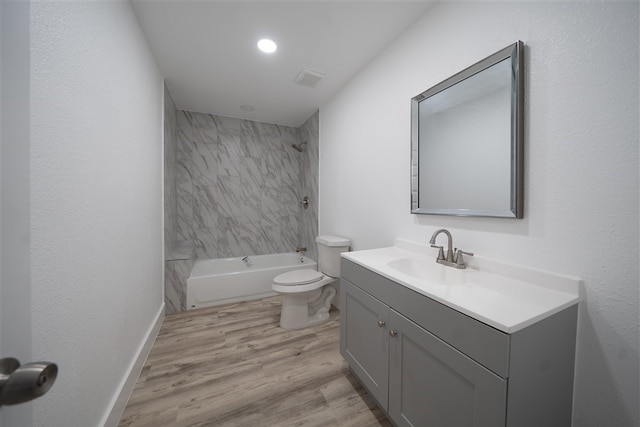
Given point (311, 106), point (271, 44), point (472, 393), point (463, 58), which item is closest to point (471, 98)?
point (463, 58)

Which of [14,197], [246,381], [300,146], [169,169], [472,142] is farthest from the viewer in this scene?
[300,146]

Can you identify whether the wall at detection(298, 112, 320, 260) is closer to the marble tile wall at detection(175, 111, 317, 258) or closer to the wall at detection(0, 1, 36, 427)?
the marble tile wall at detection(175, 111, 317, 258)

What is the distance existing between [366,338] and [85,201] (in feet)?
4.80

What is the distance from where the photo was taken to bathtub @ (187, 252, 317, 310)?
2.40 meters

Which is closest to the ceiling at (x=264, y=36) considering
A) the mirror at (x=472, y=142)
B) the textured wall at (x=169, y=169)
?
the textured wall at (x=169, y=169)

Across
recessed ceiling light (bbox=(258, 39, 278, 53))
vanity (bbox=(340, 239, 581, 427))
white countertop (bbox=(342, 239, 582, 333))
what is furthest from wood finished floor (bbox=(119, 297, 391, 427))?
recessed ceiling light (bbox=(258, 39, 278, 53))

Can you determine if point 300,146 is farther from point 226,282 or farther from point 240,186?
point 226,282

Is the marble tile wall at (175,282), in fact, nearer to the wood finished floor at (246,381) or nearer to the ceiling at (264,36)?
the wood finished floor at (246,381)

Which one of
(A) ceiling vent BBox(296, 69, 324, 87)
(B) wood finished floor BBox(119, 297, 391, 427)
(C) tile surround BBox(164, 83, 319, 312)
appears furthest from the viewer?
(C) tile surround BBox(164, 83, 319, 312)

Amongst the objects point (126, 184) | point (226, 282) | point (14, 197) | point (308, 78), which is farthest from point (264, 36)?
A: point (226, 282)

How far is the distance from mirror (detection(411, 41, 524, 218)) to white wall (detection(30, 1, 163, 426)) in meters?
1.67

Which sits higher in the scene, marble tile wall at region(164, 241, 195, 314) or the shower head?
the shower head

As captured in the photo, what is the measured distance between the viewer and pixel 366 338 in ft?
4.08

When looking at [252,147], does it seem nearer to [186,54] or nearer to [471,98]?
[186,54]
